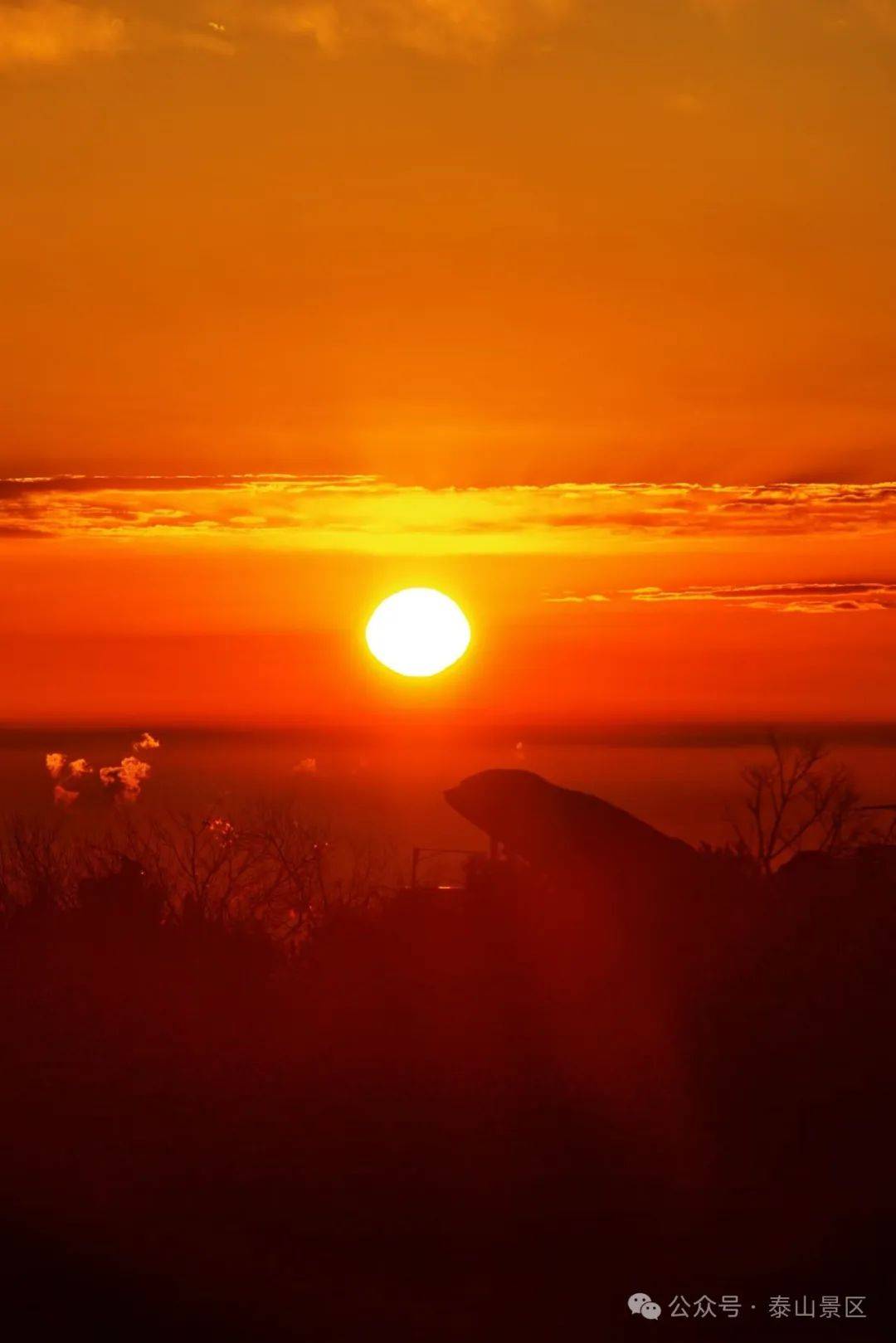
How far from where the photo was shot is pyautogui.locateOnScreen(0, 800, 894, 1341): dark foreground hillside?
24.2 metres

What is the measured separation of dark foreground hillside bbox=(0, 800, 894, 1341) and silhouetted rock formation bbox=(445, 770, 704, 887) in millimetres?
37609

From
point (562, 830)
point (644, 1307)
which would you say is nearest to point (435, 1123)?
point (644, 1307)

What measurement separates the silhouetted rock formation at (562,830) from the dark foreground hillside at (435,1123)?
37.6 m

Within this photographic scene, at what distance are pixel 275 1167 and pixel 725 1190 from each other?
29.4ft

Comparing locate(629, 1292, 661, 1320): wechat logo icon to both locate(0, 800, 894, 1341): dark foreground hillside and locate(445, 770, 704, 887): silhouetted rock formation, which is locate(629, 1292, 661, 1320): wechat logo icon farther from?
locate(445, 770, 704, 887): silhouetted rock formation

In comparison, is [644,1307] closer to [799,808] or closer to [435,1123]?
[435,1123]

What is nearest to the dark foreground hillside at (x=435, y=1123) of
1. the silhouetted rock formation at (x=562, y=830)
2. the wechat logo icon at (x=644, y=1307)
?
the wechat logo icon at (x=644, y=1307)

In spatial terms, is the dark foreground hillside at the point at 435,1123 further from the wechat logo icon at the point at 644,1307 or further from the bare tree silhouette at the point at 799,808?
the bare tree silhouette at the point at 799,808

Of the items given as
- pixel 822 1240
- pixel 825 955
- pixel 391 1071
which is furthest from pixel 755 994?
pixel 822 1240

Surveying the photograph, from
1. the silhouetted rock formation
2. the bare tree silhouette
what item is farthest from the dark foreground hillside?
the silhouetted rock formation

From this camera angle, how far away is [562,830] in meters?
109

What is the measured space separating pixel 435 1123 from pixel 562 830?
235 feet

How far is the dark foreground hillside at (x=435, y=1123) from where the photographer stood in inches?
952

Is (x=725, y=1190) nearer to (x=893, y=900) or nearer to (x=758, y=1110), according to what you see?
(x=758, y=1110)
